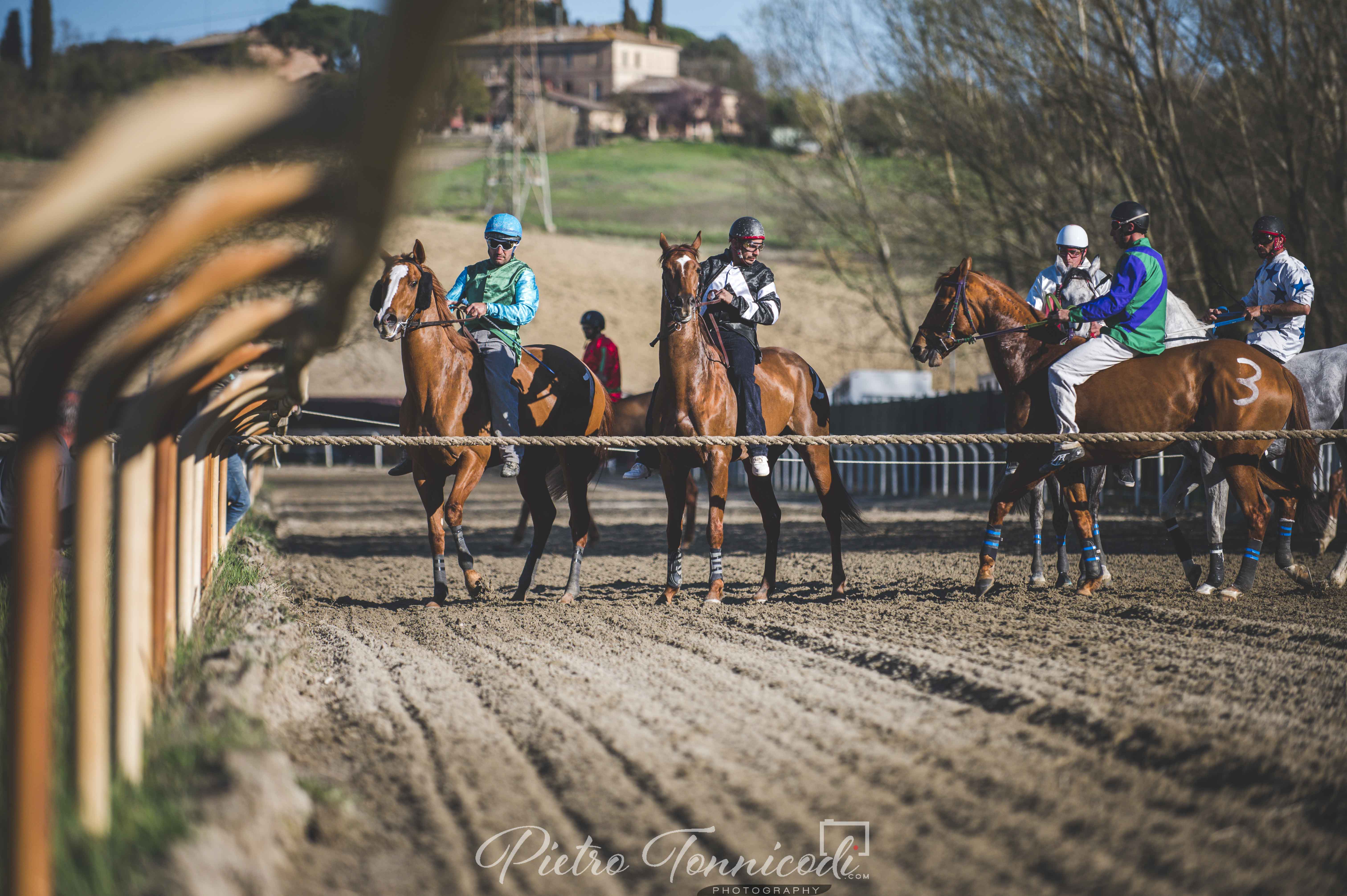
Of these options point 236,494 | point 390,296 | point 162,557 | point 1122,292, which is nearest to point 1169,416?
point 1122,292

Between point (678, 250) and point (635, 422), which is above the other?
point (678, 250)

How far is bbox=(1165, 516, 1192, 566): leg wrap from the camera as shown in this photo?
7875mm

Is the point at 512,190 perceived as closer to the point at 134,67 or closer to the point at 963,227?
the point at 963,227

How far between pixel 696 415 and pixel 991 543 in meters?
2.27

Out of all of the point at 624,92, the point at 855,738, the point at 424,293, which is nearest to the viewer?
the point at 855,738

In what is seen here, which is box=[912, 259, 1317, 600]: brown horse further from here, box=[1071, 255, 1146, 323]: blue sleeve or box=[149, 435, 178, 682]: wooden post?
box=[149, 435, 178, 682]: wooden post

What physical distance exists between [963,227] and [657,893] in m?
22.0

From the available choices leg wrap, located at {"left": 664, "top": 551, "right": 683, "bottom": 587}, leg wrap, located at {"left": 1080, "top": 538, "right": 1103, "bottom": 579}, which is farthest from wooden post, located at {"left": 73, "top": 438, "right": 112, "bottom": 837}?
leg wrap, located at {"left": 1080, "top": 538, "right": 1103, "bottom": 579}

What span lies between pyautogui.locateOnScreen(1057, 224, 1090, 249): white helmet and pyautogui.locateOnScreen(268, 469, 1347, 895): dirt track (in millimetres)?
2717

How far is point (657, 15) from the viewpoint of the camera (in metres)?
116

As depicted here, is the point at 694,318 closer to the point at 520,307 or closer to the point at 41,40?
the point at 520,307

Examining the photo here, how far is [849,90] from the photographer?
26000 mm

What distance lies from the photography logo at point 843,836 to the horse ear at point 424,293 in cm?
524

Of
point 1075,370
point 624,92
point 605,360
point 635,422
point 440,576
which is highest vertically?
point 624,92
